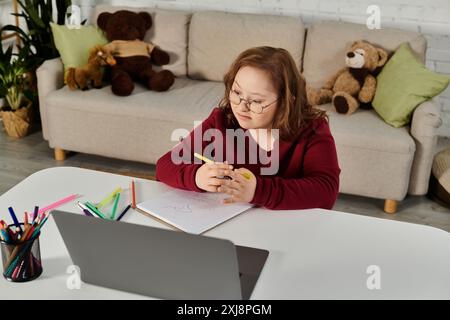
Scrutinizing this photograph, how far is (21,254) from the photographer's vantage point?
107cm

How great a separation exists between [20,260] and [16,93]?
2.52m

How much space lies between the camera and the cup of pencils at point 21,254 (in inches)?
41.9

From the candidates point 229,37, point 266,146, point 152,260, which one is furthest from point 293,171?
point 229,37

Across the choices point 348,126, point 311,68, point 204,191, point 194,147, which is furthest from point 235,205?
point 311,68

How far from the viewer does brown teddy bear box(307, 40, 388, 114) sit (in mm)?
2807

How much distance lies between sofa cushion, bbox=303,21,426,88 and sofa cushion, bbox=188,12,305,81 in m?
0.08

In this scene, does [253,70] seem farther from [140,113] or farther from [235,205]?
[140,113]

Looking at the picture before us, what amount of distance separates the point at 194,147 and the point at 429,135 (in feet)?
4.64

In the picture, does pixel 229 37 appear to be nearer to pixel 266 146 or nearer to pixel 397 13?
pixel 397 13

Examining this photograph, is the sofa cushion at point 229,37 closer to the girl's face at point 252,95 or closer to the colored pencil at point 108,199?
the girl's face at point 252,95
